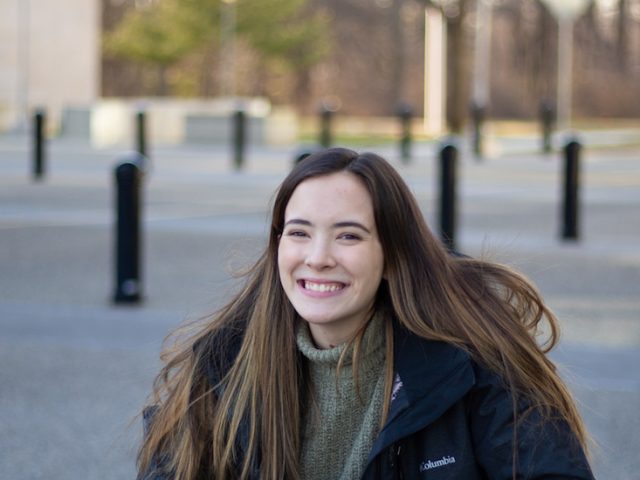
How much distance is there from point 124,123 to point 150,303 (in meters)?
18.7

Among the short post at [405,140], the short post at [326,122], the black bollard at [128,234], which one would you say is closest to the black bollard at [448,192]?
the black bollard at [128,234]

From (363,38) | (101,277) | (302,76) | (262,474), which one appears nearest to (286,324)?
(262,474)

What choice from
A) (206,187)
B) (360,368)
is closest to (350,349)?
(360,368)

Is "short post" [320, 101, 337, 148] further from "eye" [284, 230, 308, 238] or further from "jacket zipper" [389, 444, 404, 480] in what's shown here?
"jacket zipper" [389, 444, 404, 480]

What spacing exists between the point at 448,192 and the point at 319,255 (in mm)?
7270

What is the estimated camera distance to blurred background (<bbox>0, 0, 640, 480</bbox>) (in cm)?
608

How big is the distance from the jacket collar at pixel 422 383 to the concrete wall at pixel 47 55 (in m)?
27.9

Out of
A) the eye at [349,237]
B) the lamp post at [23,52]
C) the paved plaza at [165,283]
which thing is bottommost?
→ the paved plaza at [165,283]

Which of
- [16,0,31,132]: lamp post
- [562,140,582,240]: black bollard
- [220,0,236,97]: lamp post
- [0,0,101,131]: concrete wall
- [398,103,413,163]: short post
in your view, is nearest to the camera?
[562,140,582,240]: black bollard

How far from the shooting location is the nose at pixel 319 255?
9.56 ft

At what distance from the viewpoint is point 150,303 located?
27.0 ft

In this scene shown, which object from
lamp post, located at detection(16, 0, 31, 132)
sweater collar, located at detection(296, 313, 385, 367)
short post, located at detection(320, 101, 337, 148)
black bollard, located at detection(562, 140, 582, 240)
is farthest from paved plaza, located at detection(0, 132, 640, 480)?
lamp post, located at detection(16, 0, 31, 132)

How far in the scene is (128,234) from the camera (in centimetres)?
827

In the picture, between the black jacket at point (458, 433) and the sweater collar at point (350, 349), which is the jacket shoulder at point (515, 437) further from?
the sweater collar at point (350, 349)
